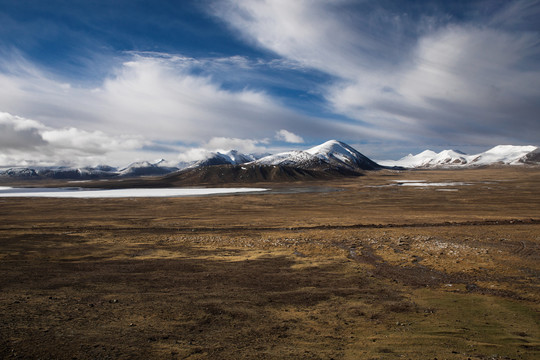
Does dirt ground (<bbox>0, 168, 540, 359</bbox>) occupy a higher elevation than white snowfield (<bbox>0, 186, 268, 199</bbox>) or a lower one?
lower

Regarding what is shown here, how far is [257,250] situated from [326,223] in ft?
73.8

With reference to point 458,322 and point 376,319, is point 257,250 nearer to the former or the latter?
point 376,319

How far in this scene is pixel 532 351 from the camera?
11.9 metres

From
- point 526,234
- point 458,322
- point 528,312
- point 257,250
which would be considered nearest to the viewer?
point 458,322

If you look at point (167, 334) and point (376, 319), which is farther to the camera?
point (376, 319)

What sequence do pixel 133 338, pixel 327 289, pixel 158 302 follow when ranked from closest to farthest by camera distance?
pixel 133 338, pixel 158 302, pixel 327 289

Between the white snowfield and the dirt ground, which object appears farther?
the white snowfield

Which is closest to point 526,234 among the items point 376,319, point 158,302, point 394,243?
point 394,243

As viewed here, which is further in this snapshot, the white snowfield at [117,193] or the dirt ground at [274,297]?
the white snowfield at [117,193]

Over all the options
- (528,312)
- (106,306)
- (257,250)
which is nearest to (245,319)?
(106,306)

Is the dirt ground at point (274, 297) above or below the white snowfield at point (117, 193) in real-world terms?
below

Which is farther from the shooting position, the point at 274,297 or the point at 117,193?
the point at 117,193

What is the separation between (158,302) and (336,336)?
10.3 m

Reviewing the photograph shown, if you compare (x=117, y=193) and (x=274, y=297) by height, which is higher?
(x=117, y=193)
